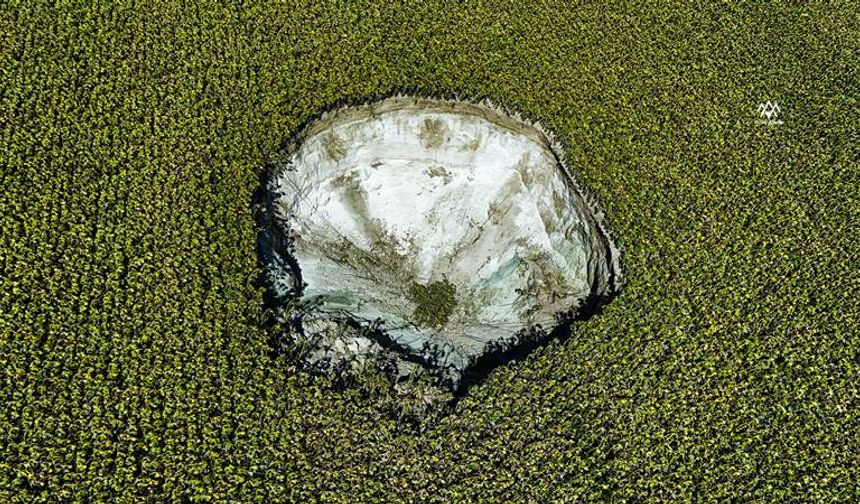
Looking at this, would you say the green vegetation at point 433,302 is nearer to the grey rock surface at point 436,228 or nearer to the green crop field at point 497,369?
the grey rock surface at point 436,228

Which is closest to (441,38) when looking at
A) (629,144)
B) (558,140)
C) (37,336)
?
(558,140)

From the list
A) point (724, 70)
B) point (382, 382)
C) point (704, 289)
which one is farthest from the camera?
point (724, 70)

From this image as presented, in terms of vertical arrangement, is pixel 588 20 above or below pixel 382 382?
above

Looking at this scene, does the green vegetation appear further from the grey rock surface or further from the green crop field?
the green crop field

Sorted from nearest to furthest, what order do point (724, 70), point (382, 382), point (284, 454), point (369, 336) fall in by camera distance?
point (284, 454), point (382, 382), point (369, 336), point (724, 70)

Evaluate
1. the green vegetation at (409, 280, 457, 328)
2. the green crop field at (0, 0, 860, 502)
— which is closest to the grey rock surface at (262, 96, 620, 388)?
the green vegetation at (409, 280, 457, 328)

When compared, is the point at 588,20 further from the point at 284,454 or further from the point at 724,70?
the point at 284,454

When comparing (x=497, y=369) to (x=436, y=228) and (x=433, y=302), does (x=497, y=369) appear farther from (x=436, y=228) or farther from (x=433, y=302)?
(x=436, y=228)

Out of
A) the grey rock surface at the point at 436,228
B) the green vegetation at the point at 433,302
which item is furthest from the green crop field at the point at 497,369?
the green vegetation at the point at 433,302
